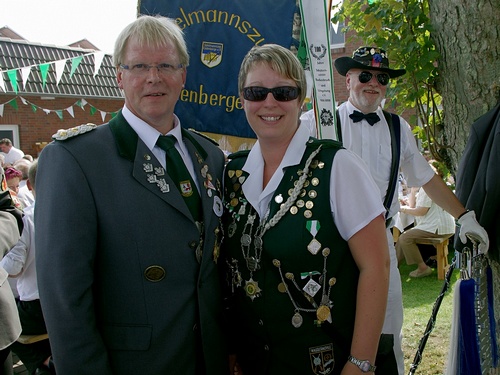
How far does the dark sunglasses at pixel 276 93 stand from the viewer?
1936mm

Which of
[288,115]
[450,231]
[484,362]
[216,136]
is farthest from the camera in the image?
[450,231]

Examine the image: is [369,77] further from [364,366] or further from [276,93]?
[364,366]

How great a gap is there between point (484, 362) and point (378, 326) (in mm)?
1090

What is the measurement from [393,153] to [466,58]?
706mm

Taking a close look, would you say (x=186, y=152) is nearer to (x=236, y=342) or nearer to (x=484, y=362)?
(x=236, y=342)

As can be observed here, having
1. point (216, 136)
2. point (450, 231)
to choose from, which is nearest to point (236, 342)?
point (216, 136)

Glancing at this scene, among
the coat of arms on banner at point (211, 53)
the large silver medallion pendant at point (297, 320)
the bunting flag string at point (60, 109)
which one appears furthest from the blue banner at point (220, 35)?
the bunting flag string at point (60, 109)

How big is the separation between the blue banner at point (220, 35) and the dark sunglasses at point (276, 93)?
0.76 m

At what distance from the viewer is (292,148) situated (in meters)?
1.97

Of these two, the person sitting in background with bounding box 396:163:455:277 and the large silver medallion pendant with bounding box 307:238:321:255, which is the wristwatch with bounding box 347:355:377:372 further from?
the person sitting in background with bounding box 396:163:455:277

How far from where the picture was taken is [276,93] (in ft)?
6.35

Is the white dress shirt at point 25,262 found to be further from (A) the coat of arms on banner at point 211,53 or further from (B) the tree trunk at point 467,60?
(B) the tree trunk at point 467,60

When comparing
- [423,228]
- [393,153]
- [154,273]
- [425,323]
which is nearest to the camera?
[154,273]

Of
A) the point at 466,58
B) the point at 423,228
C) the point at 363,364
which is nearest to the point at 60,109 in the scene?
the point at 423,228
